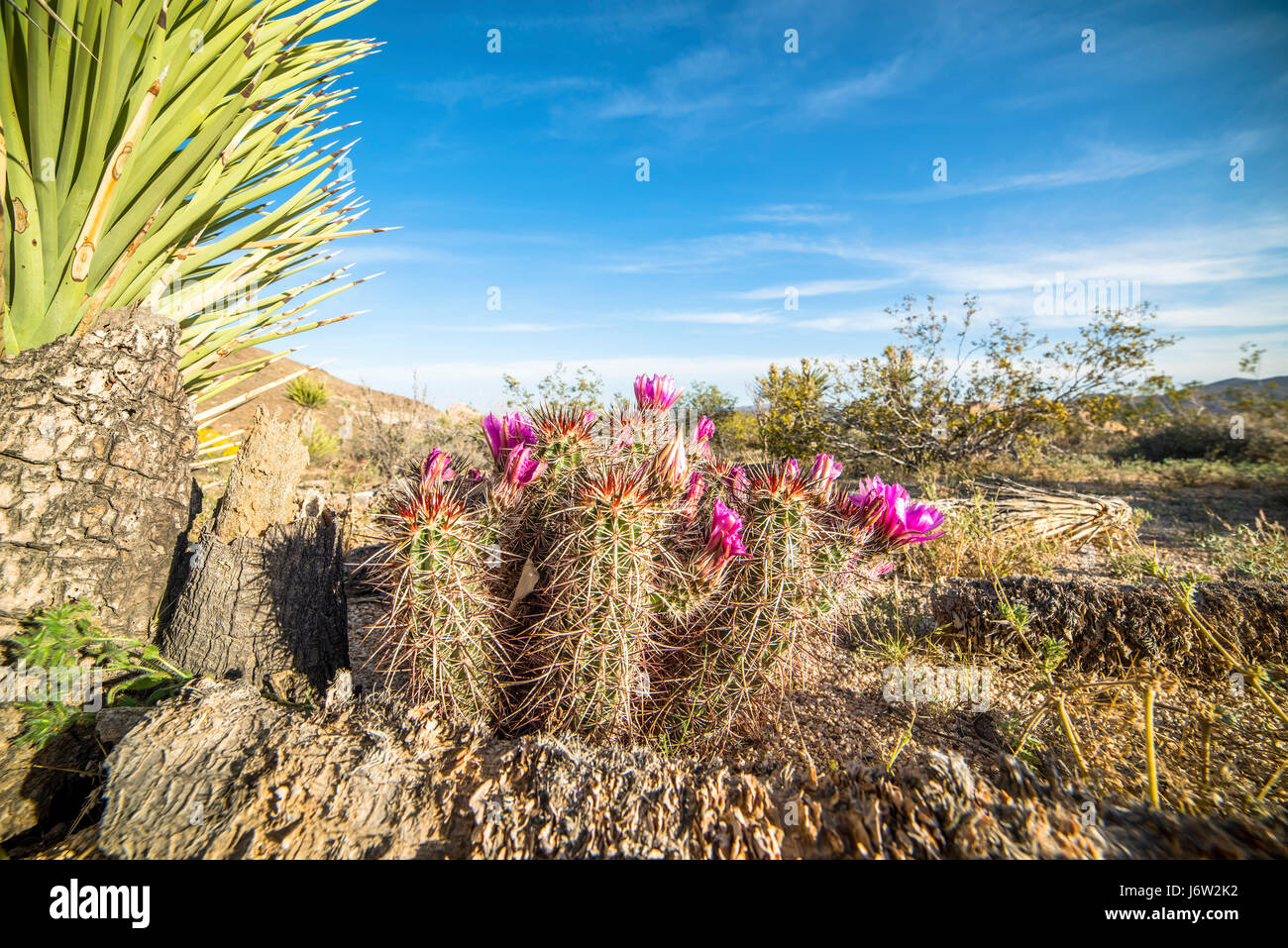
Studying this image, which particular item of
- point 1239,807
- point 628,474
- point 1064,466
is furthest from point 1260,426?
point 628,474

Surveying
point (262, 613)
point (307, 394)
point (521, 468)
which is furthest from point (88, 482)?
point (307, 394)

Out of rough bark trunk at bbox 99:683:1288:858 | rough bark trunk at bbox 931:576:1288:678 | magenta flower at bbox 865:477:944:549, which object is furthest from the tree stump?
rough bark trunk at bbox 931:576:1288:678

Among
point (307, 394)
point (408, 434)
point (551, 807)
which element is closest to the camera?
point (551, 807)

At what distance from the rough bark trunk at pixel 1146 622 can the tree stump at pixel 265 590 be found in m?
2.93

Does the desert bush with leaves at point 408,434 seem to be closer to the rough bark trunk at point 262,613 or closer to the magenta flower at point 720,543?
the rough bark trunk at point 262,613

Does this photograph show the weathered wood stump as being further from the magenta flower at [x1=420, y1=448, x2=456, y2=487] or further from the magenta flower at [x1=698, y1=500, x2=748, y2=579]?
the magenta flower at [x1=698, y1=500, x2=748, y2=579]

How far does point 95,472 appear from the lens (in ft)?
6.64

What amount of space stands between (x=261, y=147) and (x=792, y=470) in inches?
111

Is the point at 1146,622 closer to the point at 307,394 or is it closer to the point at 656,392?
the point at 656,392

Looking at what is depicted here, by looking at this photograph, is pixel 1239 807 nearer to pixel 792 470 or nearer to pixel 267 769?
pixel 792 470

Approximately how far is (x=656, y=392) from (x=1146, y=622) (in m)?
2.30

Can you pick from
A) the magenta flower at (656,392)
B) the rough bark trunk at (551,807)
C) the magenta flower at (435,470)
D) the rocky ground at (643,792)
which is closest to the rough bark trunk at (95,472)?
the rocky ground at (643,792)
